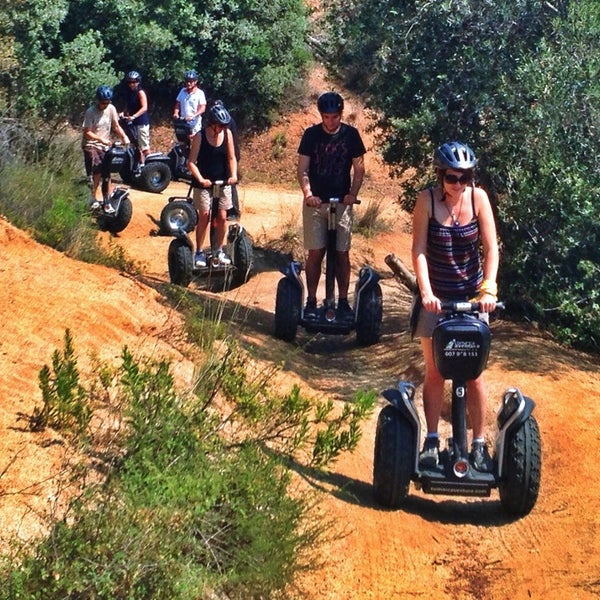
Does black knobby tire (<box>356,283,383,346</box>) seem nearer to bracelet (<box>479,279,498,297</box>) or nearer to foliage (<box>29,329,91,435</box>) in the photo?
bracelet (<box>479,279,498,297</box>)

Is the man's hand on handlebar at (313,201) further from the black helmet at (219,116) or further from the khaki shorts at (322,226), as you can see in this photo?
the black helmet at (219,116)

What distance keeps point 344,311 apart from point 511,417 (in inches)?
150

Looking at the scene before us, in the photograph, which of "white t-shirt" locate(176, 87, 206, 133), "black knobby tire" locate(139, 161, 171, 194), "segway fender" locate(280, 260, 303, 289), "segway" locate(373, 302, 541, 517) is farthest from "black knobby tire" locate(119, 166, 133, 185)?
"segway" locate(373, 302, 541, 517)

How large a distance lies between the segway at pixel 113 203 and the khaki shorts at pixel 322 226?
195 inches

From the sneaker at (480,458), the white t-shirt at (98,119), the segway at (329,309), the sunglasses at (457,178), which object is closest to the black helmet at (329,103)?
the segway at (329,309)

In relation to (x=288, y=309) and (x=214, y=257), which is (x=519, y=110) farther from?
(x=214, y=257)

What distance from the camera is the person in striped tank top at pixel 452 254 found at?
19.5 ft

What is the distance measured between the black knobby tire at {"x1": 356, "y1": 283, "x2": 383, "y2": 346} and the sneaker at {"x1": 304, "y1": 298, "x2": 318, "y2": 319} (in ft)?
1.24

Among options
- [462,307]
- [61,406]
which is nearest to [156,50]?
[462,307]

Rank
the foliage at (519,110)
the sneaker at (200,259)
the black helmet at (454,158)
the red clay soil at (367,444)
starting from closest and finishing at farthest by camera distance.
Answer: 1. the red clay soil at (367,444)
2. the black helmet at (454,158)
3. the foliage at (519,110)
4. the sneaker at (200,259)

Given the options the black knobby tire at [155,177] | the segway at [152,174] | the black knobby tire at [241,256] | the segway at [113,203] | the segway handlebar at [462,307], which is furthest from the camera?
the black knobby tire at [155,177]

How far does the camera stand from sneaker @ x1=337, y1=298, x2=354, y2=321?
9570 millimetres

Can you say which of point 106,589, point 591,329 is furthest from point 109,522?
point 591,329

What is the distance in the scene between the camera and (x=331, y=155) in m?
9.28
